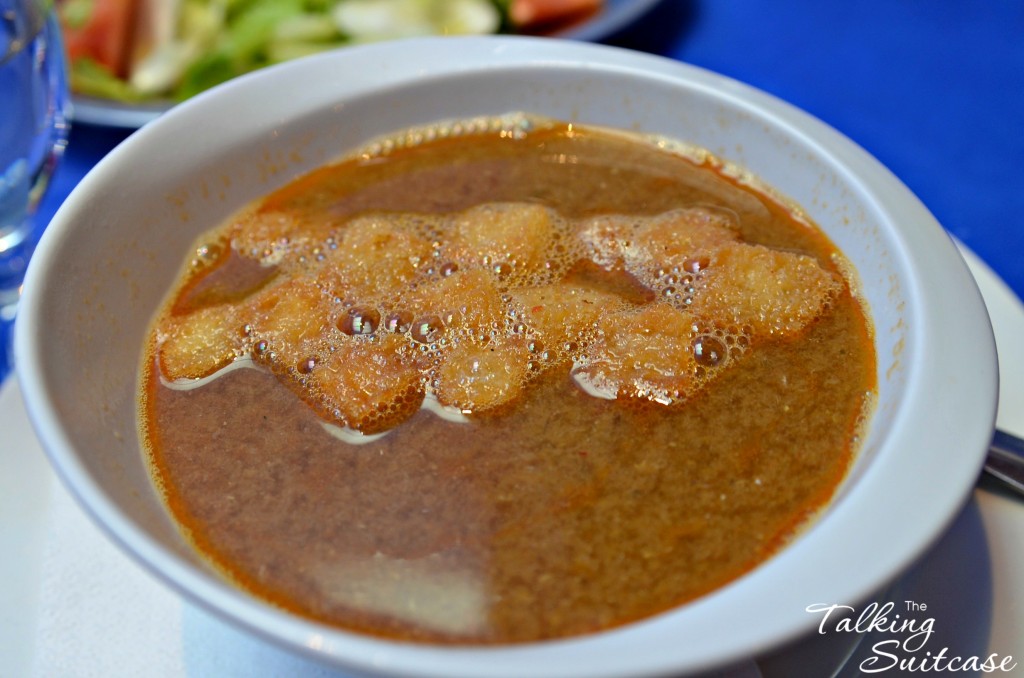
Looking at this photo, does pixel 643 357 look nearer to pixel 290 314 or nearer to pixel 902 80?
pixel 290 314

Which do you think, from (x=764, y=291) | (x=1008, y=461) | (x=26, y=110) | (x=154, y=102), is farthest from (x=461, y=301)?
(x=154, y=102)

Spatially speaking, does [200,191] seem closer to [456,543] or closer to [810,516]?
[456,543]

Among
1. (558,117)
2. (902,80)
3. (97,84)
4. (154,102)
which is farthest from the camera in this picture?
(902,80)

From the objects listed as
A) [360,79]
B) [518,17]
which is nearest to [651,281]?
[360,79]

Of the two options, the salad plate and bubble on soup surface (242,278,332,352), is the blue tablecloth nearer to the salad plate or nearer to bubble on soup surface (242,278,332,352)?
the salad plate

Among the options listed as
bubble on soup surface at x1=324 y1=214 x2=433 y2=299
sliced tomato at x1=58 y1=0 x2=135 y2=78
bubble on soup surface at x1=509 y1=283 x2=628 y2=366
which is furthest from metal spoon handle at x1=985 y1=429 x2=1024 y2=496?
sliced tomato at x1=58 y1=0 x2=135 y2=78

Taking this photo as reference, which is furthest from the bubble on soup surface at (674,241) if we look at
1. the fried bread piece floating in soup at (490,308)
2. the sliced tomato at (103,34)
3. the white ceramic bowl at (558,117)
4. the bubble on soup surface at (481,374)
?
the sliced tomato at (103,34)

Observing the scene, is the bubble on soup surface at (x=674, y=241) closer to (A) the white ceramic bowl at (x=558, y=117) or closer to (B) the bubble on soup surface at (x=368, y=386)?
(A) the white ceramic bowl at (x=558, y=117)
